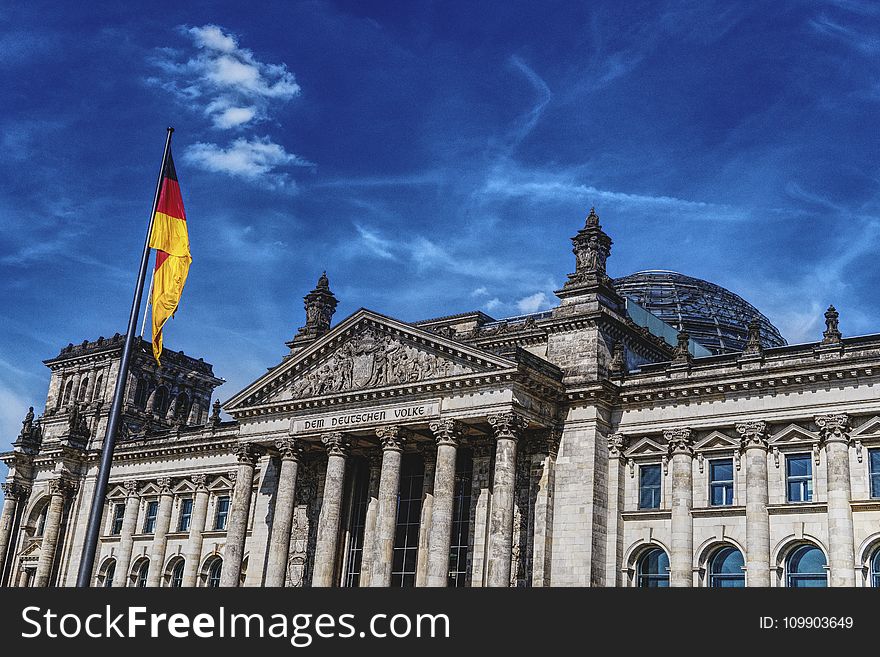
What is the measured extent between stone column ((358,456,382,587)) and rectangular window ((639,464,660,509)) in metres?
11.9

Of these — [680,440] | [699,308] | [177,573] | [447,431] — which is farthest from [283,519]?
[699,308]

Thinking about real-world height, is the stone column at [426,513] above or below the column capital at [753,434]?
below

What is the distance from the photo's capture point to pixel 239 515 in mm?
49688

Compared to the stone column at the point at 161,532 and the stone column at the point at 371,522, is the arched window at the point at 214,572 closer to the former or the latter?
the stone column at the point at 161,532

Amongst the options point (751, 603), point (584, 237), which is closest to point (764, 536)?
point (584, 237)

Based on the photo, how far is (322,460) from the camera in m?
51.0

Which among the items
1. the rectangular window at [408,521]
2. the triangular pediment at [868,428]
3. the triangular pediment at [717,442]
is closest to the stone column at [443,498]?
the rectangular window at [408,521]

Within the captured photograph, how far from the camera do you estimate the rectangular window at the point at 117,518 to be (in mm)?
64125

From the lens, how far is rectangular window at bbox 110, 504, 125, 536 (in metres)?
64.1

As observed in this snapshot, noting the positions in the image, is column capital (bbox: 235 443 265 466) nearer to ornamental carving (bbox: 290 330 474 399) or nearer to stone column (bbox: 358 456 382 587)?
ornamental carving (bbox: 290 330 474 399)

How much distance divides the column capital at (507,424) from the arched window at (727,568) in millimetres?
9286

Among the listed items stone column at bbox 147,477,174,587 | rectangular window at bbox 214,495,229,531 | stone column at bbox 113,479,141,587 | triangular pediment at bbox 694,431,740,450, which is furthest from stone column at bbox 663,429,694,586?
stone column at bbox 113,479,141,587

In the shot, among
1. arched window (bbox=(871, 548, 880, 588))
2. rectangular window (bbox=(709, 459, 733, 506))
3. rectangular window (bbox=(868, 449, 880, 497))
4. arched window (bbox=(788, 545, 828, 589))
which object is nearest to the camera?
arched window (bbox=(871, 548, 880, 588))

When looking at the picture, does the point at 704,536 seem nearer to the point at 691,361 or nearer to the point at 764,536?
the point at 764,536
